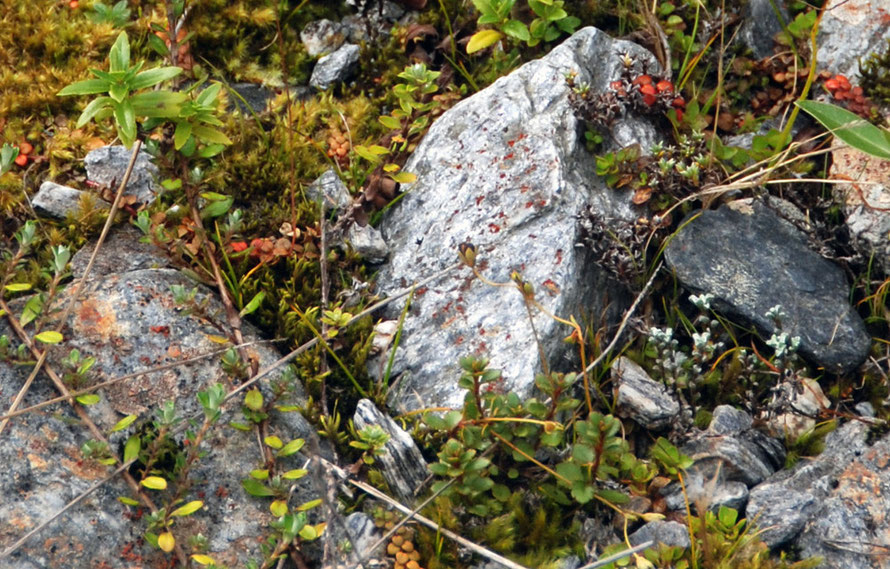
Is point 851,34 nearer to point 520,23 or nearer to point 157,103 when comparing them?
point 520,23

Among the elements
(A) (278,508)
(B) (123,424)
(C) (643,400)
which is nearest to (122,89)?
(B) (123,424)

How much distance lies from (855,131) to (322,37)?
3.63m

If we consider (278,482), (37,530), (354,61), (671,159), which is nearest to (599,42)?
(671,159)

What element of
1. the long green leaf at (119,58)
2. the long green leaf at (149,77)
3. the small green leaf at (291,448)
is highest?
the long green leaf at (119,58)

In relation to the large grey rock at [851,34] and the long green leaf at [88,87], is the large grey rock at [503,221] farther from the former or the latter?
the long green leaf at [88,87]

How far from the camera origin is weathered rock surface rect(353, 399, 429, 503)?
4137 millimetres

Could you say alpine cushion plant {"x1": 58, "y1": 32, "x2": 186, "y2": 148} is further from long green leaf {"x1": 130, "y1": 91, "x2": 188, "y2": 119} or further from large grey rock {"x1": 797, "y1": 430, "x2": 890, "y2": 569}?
large grey rock {"x1": 797, "y1": 430, "x2": 890, "y2": 569}

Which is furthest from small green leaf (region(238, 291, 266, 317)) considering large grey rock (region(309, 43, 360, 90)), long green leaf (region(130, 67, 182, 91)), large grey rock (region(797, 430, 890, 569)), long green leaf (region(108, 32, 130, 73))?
large grey rock (region(797, 430, 890, 569))

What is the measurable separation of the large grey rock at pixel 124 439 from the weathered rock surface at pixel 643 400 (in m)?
1.73

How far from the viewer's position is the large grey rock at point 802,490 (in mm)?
4051

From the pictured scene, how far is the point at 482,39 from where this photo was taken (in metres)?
5.30

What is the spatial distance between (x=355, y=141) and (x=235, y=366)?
1.92 meters

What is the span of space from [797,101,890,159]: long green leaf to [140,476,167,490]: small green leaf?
3.96 m

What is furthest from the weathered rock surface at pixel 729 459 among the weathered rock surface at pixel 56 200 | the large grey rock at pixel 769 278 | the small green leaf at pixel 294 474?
the weathered rock surface at pixel 56 200
